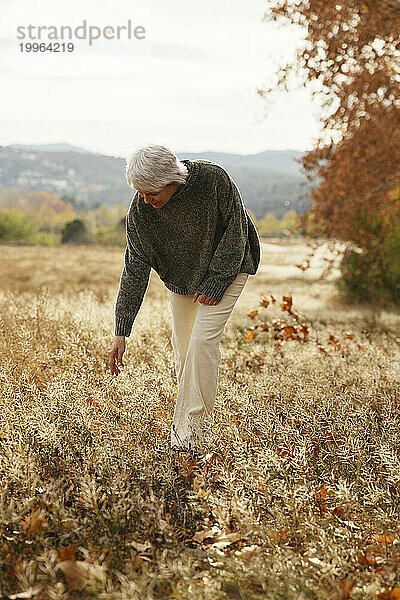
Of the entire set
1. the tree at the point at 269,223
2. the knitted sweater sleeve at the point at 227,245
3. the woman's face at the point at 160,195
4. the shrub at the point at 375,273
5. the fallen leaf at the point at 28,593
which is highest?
the woman's face at the point at 160,195

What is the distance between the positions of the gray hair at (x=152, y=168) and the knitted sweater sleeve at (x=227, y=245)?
1.16 feet

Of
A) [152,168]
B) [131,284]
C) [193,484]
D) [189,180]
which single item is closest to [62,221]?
[131,284]

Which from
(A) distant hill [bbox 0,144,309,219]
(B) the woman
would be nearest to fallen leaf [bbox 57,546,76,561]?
(B) the woman

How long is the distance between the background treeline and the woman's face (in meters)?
37.3

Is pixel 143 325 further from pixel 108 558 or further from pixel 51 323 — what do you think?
pixel 108 558

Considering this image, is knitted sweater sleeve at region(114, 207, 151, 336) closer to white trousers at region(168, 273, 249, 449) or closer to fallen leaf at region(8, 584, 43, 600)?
white trousers at region(168, 273, 249, 449)

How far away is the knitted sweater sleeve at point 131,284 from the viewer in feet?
11.9

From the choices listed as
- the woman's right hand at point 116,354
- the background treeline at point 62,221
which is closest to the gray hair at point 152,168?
the woman's right hand at point 116,354

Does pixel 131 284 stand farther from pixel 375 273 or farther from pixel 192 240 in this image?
pixel 375 273

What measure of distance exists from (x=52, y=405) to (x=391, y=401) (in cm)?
229

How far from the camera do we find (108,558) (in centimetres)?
231

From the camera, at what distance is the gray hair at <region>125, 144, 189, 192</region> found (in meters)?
3.10

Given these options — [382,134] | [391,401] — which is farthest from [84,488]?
[382,134]

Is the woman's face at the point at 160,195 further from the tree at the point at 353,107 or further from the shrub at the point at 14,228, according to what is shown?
the shrub at the point at 14,228
